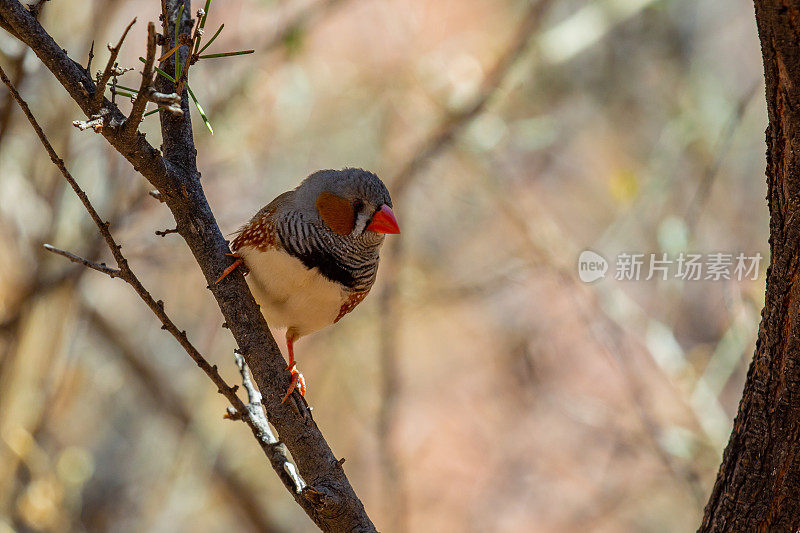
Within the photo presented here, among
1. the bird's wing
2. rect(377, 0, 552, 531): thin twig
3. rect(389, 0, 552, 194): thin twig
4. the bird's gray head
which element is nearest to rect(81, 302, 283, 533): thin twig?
rect(377, 0, 552, 531): thin twig

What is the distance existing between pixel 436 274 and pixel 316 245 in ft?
14.3

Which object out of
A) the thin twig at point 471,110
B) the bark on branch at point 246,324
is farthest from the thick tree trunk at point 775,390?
the thin twig at point 471,110

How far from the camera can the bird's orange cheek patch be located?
2234mm

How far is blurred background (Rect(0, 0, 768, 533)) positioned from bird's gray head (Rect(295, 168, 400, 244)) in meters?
1.82

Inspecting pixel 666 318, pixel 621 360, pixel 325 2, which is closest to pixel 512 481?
pixel 666 318

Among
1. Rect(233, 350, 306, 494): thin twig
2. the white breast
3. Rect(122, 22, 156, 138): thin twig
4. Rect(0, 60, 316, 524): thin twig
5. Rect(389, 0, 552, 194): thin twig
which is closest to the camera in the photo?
Rect(122, 22, 156, 138): thin twig

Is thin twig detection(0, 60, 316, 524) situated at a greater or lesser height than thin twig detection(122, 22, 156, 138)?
lesser

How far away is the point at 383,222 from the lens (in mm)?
2254

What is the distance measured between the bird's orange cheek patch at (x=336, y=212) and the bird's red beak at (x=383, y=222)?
0.20 feet

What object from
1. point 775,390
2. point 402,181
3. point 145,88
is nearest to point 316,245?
point 145,88

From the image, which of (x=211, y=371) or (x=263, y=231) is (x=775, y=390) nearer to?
(x=211, y=371)

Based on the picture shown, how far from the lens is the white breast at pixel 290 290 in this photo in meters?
2.15

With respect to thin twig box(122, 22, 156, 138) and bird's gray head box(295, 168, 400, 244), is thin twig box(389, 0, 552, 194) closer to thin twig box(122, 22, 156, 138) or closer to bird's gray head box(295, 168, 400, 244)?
bird's gray head box(295, 168, 400, 244)

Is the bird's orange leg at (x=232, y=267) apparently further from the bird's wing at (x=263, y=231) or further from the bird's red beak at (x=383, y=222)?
the bird's red beak at (x=383, y=222)
